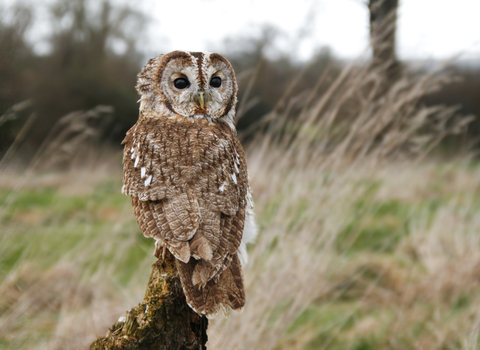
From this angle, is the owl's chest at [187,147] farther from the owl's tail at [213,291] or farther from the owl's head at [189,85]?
the owl's tail at [213,291]

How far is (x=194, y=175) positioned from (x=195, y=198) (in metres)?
0.08

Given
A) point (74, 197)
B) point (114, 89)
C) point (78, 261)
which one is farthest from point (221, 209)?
point (114, 89)

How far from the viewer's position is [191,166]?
1256 millimetres

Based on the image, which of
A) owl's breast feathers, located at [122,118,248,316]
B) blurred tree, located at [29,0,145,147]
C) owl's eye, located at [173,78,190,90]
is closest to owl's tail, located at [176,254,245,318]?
owl's breast feathers, located at [122,118,248,316]

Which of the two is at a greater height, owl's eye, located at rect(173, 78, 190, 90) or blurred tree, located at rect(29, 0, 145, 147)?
owl's eye, located at rect(173, 78, 190, 90)

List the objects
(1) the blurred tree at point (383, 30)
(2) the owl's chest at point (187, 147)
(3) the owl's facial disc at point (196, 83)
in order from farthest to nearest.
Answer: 1. (1) the blurred tree at point (383, 30)
2. (3) the owl's facial disc at point (196, 83)
3. (2) the owl's chest at point (187, 147)

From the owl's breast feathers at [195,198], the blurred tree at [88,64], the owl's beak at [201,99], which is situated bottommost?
the blurred tree at [88,64]

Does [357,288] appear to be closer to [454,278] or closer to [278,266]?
[454,278]

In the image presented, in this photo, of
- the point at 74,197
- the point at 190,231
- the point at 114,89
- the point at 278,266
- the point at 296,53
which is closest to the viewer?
the point at 190,231

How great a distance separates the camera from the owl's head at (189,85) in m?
1.44

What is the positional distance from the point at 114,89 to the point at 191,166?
9.36 m

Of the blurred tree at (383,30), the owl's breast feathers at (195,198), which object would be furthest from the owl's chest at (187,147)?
the blurred tree at (383,30)

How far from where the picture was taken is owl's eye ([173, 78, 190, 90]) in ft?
4.85

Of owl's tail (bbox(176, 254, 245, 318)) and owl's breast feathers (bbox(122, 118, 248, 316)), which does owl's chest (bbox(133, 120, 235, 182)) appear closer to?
owl's breast feathers (bbox(122, 118, 248, 316))
